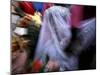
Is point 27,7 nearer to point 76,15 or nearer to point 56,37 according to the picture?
point 56,37

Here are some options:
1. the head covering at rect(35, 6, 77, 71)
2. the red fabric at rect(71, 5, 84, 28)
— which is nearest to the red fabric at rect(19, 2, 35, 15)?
the head covering at rect(35, 6, 77, 71)

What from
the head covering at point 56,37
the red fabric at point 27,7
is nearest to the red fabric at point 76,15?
the head covering at point 56,37

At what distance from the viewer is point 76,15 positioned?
7.90ft

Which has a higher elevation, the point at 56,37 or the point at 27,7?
the point at 27,7

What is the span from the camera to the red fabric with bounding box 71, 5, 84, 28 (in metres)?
2.39

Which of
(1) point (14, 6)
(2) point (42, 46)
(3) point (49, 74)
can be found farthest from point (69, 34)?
(1) point (14, 6)

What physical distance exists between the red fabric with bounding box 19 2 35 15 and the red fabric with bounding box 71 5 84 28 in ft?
1.53

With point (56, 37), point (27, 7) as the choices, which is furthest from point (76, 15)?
point (27, 7)

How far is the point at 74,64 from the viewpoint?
2.39 metres

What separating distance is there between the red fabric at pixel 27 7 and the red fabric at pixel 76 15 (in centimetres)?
47

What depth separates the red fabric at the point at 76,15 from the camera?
7.84 ft

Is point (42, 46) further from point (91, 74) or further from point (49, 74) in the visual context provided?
point (91, 74)

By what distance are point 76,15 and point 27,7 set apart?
57 cm

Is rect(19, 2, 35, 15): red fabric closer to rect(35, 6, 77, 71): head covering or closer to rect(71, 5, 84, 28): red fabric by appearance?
rect(35, 6, 77, 71): head covering
